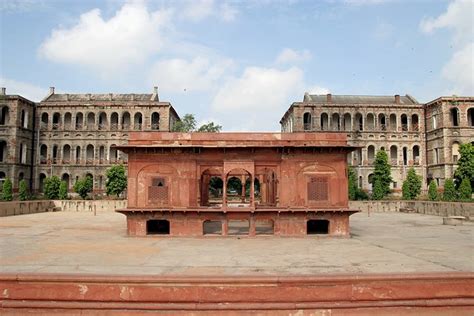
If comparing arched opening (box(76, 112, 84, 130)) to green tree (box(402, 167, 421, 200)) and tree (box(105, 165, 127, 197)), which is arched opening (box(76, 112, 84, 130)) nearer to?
tree (box(105, 165, 127, 197))

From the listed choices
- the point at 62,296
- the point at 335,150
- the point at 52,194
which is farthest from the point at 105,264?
the point at 52,194

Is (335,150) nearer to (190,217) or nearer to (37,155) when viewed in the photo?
(190,217)

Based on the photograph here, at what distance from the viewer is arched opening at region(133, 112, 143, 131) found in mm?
58294

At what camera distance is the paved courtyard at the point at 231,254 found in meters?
12.0

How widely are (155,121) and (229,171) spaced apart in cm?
4049

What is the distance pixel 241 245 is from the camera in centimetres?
1750

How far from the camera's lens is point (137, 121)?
194 ft

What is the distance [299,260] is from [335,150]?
8.79 meters

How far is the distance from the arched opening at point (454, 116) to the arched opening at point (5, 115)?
6109 cm

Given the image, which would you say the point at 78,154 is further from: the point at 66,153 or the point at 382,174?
the point at 382,174

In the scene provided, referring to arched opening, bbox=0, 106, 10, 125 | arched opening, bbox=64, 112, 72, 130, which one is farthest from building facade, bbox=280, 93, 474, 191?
arched opening, bbox=0, 106, 10, 125

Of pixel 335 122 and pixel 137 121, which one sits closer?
pixel 137 121

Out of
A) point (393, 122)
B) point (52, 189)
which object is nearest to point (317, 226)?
point (52, 189)

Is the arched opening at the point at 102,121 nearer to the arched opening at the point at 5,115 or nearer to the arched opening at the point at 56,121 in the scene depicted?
the arched opening at the point at 56,121
